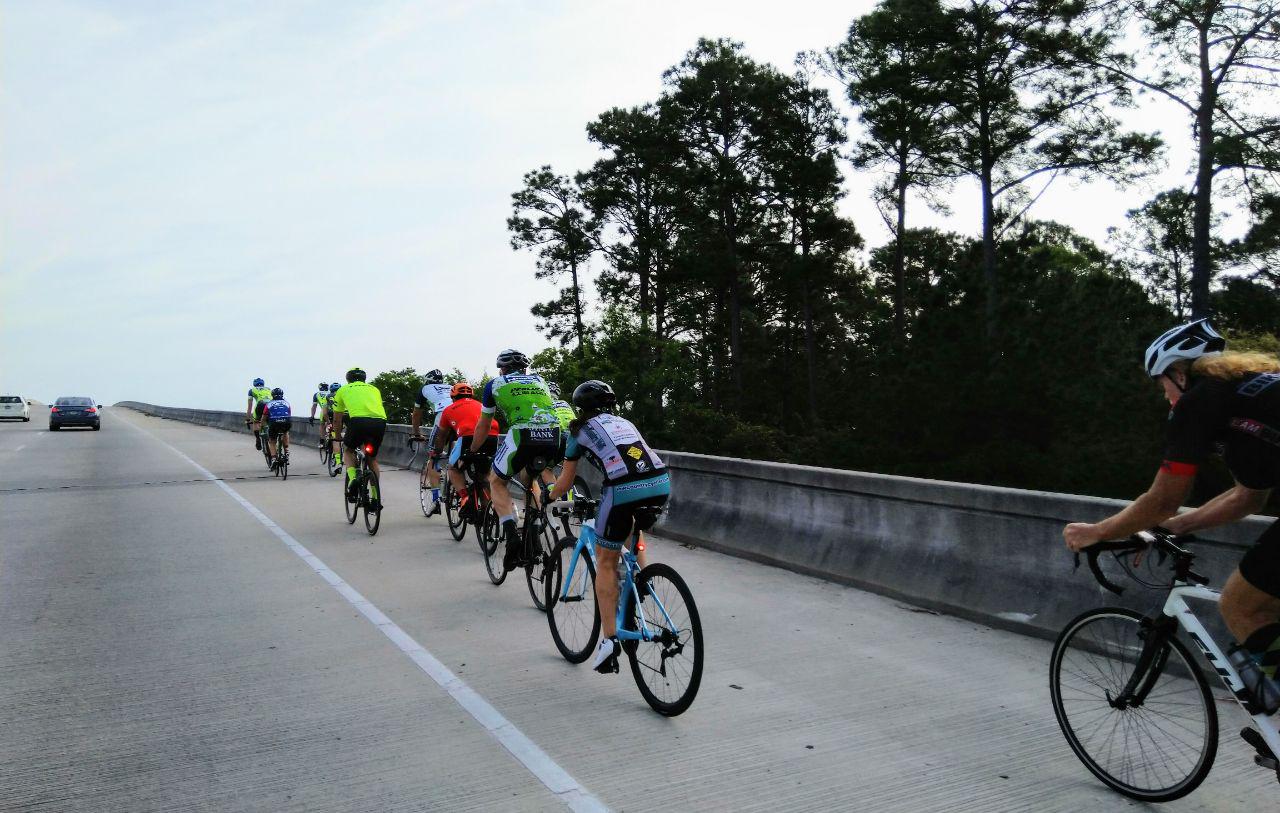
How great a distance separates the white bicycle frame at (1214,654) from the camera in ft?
12.9

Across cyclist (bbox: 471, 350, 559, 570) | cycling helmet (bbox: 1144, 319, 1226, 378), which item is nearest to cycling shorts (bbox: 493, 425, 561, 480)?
cyclist (bbox: 471, 350, 559, 570)

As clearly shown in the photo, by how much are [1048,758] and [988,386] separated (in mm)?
28629

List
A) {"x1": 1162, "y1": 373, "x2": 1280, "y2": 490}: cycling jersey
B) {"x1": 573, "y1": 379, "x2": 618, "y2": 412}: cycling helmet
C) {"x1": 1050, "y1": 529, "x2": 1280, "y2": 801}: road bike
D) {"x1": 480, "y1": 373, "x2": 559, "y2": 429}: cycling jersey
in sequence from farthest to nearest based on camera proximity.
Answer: {"x1": 480, "y1": 373, "x2": 559, "y2": 429}: cycling jersey, {"x1": 573, "y1": 379, "x2": 618, "y2": 412}: cycling helmet, {"x1": 1050, "y1": 529, "x2": 1280, "y2": 801}: road bike, {"x1": 1162, "y1": 373, "x2": 1280, "y2": 490}: cycling jersey

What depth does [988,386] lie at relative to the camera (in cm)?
3209

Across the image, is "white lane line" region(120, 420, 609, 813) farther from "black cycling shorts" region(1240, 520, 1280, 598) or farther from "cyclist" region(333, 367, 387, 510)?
"cyclist" region(333, 367, 387, 510)

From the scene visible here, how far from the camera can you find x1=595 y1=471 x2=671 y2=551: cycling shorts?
228 inches

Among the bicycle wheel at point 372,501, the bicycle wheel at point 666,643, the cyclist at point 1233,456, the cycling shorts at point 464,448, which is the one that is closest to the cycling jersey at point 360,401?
the bicycle wheel at point 372,501

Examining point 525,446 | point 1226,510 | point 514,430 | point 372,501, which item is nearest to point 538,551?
point 525,446

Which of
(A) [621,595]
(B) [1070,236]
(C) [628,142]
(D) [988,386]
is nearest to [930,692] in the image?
(A) [621,595]

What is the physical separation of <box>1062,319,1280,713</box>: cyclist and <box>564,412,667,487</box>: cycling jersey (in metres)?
2.47

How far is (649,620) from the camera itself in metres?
5.68

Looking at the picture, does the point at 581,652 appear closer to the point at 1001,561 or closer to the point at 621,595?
the point at 621,595

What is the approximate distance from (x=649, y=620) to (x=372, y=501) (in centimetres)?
798

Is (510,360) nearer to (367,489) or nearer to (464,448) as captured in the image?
(464,448)
